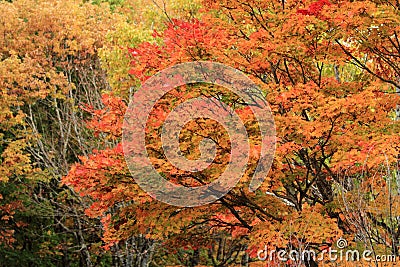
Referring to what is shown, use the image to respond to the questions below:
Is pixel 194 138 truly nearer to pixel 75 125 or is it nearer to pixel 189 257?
pixel 75 125

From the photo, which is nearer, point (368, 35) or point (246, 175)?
point (246, 175)

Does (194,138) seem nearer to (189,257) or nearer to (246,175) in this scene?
(246,175)

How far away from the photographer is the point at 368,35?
6.66 m

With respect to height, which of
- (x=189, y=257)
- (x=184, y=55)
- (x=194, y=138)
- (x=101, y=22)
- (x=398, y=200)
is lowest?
(x=189, y=257)

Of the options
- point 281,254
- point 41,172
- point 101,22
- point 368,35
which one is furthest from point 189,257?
point 368,35

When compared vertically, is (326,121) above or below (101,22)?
below

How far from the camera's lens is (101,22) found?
47.9 ft

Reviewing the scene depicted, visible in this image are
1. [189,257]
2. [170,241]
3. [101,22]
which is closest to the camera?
[170,241]

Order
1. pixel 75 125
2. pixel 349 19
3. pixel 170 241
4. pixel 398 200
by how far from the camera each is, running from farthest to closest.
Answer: pixel 75 125 < pixel 170 241 < pixel 398 200 < pixel 349 19

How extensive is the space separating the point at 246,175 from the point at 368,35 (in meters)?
2.42

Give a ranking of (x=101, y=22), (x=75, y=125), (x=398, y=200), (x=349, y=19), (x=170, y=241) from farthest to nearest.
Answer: (x=101, y=22) → (x=75, y=125) → (x=170, y=241) → (x=398, y=200) → (x=349, y=19)

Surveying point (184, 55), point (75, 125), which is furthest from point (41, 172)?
point (184, 55)

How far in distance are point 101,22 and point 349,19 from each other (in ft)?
32.3

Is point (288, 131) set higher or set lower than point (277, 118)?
lower
